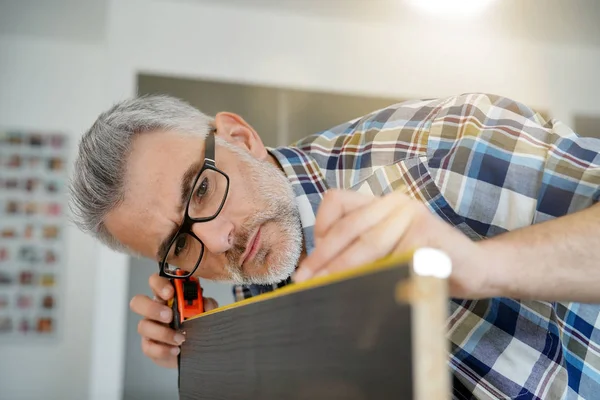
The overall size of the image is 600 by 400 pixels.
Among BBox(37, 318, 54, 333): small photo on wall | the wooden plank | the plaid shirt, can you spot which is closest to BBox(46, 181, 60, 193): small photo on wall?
BBox(37, 318, 54, 333): small photo on wall

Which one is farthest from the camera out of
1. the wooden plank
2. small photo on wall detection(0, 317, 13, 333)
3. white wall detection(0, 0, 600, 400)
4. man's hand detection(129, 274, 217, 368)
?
small photo on wall detection(0, 317, 13, 333)

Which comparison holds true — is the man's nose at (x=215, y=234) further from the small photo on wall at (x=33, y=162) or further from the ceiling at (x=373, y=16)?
the small photo on wall at (x=33, y=162)

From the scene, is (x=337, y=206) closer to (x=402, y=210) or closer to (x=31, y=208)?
(x=402, y=210)

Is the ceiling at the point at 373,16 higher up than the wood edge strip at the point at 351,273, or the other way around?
the ceiling at the point at 373,16

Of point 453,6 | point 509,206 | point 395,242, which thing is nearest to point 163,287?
point 509,206

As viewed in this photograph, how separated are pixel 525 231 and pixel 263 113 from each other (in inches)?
93.8

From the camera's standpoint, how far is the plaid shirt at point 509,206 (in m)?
0.81

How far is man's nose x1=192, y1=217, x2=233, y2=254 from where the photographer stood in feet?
3.58

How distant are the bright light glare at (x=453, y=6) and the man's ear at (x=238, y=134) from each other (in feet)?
5.47

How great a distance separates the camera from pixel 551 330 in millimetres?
860

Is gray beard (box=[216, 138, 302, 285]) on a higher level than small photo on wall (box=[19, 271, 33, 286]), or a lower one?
higher

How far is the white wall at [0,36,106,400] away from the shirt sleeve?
2705mm

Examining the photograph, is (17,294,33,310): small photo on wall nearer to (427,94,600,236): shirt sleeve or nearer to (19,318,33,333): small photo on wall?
(19,318,33,333): small photo on wall

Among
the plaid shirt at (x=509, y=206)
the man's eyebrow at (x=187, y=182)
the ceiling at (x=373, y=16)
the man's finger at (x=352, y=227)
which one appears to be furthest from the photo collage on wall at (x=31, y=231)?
the man's finger at (x=352, y=227)
